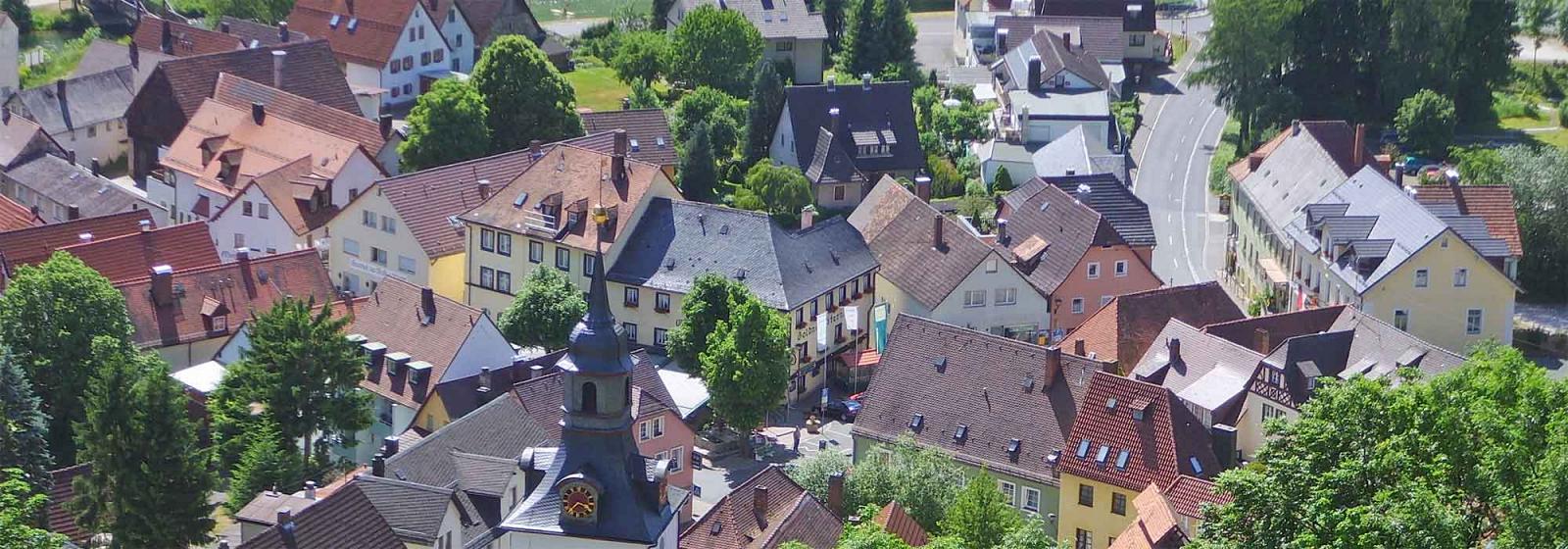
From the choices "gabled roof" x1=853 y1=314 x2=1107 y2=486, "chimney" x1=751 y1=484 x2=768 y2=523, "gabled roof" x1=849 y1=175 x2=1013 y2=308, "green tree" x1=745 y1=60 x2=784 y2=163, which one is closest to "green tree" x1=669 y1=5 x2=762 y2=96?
"green tree" x1=745 y1=60 x2=784 y2=163

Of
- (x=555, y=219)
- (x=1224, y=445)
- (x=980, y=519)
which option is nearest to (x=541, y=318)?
(x=555, y=219)

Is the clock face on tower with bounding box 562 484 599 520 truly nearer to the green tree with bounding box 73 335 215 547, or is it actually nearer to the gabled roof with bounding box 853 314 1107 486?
the green tree with bounding box 73 335 215 547

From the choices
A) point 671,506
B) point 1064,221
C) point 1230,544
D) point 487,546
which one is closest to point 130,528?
point 487,546

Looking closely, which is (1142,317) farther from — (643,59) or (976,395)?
(643,59)

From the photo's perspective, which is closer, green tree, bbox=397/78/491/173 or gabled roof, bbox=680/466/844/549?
gabled roof, bbox=680/466/844/549

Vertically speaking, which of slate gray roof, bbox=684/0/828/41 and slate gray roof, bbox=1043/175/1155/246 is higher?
slate gray roof, bbox=684/0/828/41

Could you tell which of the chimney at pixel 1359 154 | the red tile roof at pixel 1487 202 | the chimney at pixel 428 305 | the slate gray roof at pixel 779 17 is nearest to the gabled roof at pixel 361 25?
the slate gray roof at pixel 779 17
